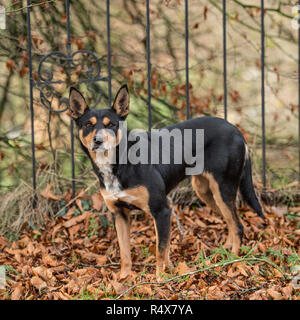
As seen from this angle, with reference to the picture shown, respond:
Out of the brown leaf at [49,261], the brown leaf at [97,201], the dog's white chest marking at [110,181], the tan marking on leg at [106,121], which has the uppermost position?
the tan marking on leg at [106,121]

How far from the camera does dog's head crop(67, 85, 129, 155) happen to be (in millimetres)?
3145

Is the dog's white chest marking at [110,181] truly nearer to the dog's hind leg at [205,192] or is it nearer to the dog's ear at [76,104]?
the dog's ear at [76,104]

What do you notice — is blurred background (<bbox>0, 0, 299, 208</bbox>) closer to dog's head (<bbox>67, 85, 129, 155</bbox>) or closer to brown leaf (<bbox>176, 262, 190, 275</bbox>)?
dog's head (<bbox>67, 85, 129, 155</bbox>)

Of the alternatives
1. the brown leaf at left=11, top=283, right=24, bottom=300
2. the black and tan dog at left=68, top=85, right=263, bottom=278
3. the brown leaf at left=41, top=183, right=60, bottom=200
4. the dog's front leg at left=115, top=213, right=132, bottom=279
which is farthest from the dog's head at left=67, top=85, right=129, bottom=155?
the brown leaf at left=41, top=183, right=60, bottom=200

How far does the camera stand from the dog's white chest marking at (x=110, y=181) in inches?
131

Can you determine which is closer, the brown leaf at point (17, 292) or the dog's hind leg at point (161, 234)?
the brown leaf at point (17, 292)

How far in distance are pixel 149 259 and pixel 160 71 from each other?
3.01 m

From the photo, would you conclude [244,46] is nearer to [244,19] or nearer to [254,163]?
[244,19]

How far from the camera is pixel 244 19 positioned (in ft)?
20.3

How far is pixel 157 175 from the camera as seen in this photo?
3.44m

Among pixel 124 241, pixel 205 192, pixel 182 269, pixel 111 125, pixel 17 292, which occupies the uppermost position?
pixel 111 125

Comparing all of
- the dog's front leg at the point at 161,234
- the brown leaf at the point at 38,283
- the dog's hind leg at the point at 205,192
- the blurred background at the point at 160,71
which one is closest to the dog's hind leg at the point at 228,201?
the dog's hind leg at the point at 205,192

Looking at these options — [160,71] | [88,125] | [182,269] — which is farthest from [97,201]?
[160,71]

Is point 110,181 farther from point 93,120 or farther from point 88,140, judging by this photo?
point 93,120
